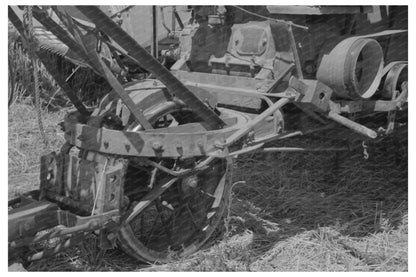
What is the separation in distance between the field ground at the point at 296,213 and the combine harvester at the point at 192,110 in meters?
0.21

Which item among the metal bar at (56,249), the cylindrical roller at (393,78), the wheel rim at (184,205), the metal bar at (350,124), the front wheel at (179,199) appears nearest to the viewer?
the metal bar at (56,249)

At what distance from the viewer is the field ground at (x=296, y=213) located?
12.9 feet

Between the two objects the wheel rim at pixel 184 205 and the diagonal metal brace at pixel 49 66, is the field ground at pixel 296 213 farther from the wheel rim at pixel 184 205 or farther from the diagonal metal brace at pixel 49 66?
the diagonal metal brace at pixel 49 66

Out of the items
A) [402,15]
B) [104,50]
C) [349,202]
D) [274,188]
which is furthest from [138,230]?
[402,15]

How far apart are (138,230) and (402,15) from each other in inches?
103

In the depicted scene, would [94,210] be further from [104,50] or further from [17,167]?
[17,167]

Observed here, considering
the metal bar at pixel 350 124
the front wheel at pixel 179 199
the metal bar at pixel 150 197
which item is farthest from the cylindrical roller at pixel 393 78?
the metal bar at pixel 150 197

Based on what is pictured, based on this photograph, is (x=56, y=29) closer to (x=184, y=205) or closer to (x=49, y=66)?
(x=49, y=66)

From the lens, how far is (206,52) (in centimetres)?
437

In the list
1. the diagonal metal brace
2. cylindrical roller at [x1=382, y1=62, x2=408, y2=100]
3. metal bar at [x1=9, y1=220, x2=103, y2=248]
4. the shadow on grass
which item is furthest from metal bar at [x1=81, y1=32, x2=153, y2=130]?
cylindrical roller at [x1=382, y1=62, x2=408, y2=100]

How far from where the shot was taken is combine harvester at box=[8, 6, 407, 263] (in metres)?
3.34

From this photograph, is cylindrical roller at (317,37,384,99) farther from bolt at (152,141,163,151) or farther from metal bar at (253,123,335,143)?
bolt at (152,141,163,151)

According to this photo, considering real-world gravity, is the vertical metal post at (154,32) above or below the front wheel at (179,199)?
above

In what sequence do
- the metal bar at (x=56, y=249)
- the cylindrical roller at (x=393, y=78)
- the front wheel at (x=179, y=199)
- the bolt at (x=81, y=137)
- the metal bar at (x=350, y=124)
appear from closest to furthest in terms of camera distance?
the metal bar at (x=56, y=249) → the bolt at (x=81, y=137) → the front wheel at (x=179, y=199) → the metal bar at (x=350, y=124) → the cylindrical roller at (x=393, y=78)
